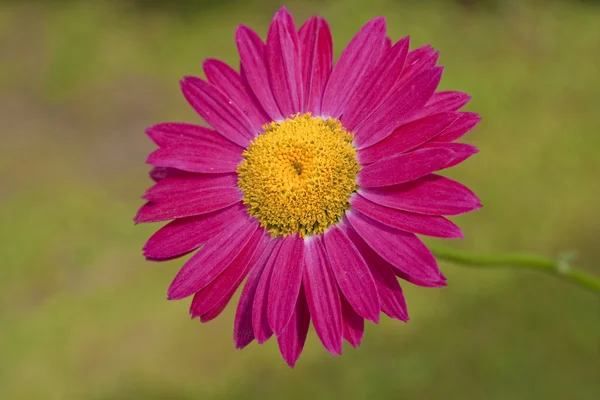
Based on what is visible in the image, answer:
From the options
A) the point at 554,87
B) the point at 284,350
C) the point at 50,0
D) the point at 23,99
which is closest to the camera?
the point at 284,350

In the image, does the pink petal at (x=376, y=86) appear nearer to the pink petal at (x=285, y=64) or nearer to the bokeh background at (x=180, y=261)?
the pink petal at (x=285, y=64)

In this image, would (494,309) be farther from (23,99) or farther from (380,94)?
(23,99)

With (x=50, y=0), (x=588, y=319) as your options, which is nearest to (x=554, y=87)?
(x=588, y=319)

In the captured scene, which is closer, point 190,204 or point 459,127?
point 459,127

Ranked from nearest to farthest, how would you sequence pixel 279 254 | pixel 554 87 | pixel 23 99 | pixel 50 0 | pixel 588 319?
pixel 279 254 < pixel 588 319 < pixel 554 87 < pixel 23 99 < pixel 50 0

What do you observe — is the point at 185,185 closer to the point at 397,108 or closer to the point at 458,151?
the point at 397,108

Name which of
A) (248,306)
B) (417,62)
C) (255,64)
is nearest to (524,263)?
(417,62)
